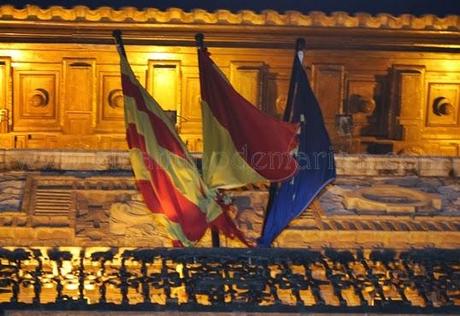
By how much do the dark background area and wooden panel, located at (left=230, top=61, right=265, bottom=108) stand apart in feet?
3.16

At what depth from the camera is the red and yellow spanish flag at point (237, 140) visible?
8961 mm

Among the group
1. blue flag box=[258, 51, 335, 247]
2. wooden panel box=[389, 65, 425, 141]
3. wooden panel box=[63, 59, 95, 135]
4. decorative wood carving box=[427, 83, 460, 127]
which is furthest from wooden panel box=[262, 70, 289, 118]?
blue flag box=[258, 51, 335, 247]

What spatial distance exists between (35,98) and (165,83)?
210 centimetres

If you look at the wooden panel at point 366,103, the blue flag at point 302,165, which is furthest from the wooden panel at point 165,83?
the blue flag at point 302,165

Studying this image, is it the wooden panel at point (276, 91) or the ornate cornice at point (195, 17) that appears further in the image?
the wooden panel at point (276, 91)

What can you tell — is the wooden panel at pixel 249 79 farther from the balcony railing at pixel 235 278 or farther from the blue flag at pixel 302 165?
the balcony railing at pixel 235 278

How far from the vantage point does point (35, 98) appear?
16016 mm

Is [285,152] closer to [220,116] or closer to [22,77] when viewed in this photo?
[220,116]

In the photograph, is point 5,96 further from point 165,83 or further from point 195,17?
point 195,17

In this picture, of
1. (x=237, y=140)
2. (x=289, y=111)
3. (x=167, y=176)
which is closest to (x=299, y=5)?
(x=289, y=111)

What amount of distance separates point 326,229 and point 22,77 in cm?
730

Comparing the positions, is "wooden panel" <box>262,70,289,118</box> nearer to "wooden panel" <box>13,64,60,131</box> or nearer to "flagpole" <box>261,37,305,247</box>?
"wooden panel" <box>13,64,60,131</box>

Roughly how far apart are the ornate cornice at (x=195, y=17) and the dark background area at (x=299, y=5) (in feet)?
0.91

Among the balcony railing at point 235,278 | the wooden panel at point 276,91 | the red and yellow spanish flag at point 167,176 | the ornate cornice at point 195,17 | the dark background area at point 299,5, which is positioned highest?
the dark background area at point 299,5
